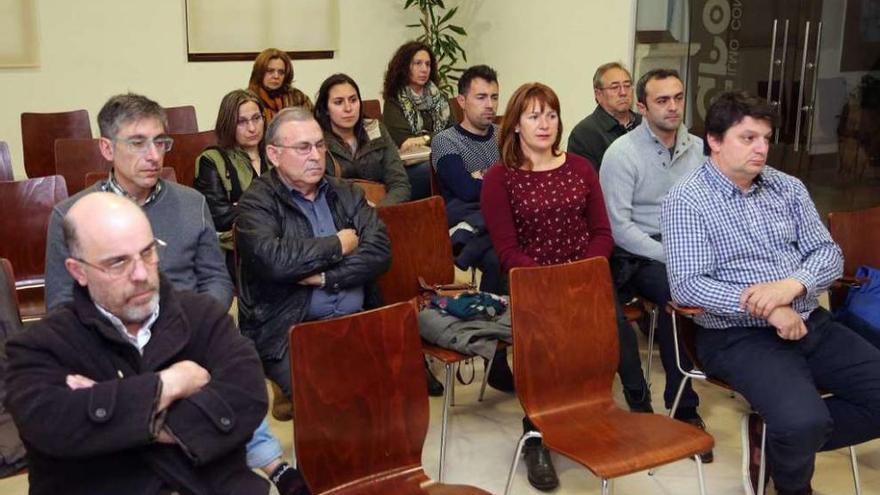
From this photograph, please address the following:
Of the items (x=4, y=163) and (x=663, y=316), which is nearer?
(x=663, y=316)

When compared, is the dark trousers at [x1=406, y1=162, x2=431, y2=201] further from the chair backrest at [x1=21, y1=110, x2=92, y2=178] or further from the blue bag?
the blue bag

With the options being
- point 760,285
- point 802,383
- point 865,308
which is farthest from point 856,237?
point 802,383

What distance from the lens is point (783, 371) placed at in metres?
2.87

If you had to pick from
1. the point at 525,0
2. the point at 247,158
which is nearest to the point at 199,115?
the point at 525,0

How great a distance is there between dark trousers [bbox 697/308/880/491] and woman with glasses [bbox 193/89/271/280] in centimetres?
203

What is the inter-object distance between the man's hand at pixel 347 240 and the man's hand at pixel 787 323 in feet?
4.41

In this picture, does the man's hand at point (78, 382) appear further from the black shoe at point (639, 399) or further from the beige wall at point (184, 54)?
the beige wall at point (184, 54)

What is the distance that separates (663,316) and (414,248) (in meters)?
0.98

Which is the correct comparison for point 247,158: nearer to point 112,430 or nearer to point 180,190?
point 180,190

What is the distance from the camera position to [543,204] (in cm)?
348

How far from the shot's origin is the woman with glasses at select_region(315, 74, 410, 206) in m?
4.59

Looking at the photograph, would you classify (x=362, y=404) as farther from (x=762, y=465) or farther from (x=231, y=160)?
(x=231, y=160)

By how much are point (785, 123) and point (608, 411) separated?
403 centimetres

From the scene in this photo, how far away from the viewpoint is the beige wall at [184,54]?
664 cm
